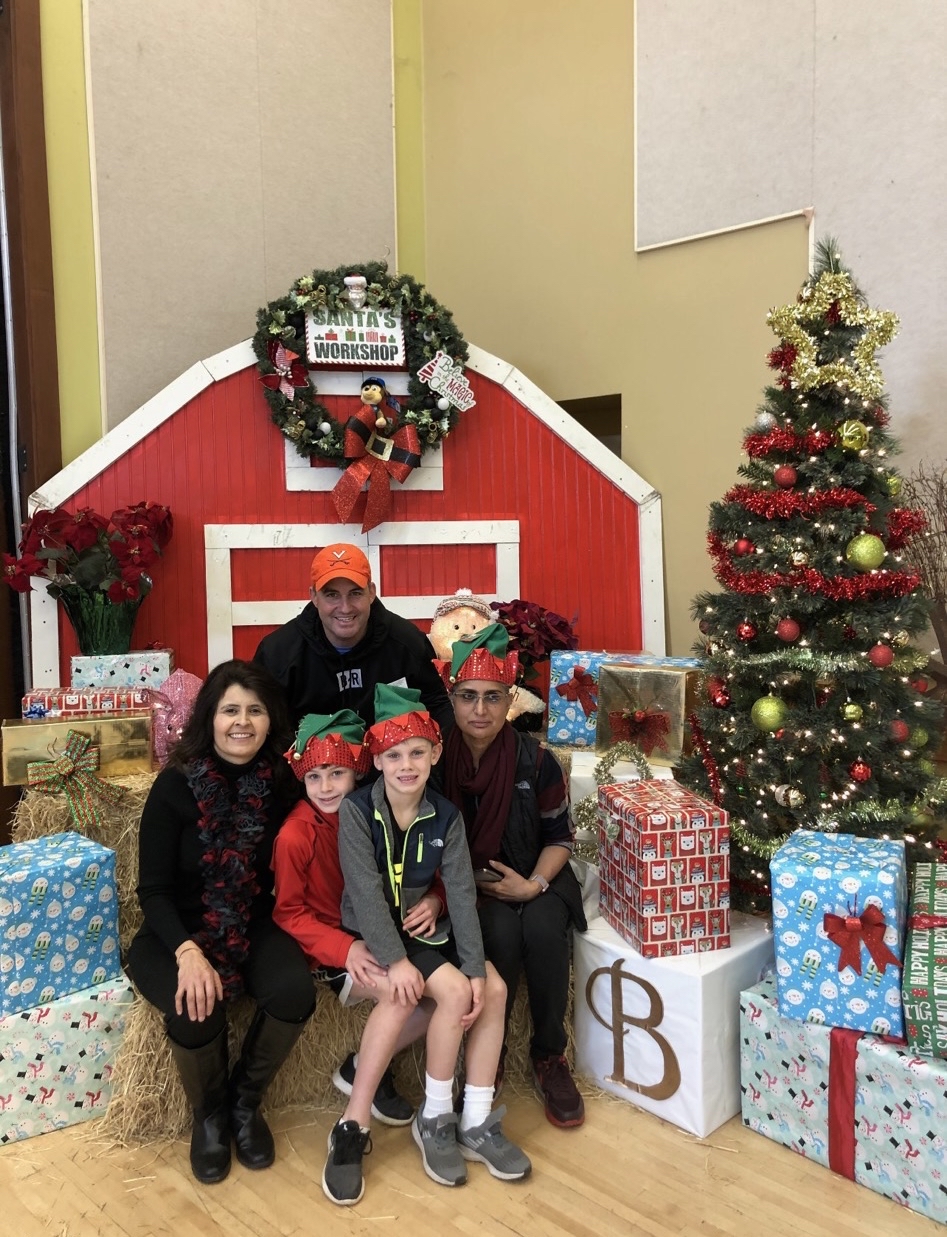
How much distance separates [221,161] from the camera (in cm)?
428

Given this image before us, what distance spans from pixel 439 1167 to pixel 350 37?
15.8 ft

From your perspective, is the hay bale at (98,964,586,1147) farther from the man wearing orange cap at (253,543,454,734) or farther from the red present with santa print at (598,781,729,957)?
the man wearing orange cap at (253,543,454,734)

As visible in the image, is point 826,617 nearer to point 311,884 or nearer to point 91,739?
point 311,884

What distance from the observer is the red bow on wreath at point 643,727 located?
3.35 m

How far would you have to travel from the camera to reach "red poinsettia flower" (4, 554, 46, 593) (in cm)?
342

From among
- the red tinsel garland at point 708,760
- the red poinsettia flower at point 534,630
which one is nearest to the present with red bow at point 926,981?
the red tinsel garland at point 708,760

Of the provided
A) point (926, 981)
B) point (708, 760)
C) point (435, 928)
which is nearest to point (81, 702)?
point (435, 928)

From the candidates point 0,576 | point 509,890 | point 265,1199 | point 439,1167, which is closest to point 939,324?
point 509,890

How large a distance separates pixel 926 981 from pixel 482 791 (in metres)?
1.11

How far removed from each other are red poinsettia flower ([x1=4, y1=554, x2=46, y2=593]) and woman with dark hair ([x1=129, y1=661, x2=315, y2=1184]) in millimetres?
1347

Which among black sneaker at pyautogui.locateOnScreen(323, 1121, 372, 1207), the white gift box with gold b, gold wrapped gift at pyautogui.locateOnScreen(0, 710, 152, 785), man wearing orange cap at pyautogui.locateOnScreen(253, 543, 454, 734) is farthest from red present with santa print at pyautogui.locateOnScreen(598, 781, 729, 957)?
gold wrapped gift at pyautogui.locateOnScreen(0, 710, 152, 785)

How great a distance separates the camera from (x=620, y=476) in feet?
14.2

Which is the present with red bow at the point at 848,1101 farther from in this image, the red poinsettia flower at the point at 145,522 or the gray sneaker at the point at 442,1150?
the red poinsettia flower at the point at 145,522

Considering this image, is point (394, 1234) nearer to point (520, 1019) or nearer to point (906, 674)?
point (520, 1019)
